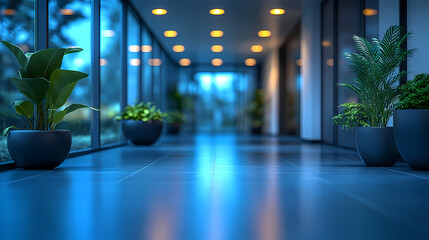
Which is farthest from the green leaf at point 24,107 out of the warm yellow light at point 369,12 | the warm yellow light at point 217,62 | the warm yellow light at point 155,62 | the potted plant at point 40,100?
the warm yellow light at point 217,62

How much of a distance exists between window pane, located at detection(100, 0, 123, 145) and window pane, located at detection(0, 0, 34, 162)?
2.49 meters

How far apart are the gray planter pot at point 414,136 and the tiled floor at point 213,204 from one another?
19 cm

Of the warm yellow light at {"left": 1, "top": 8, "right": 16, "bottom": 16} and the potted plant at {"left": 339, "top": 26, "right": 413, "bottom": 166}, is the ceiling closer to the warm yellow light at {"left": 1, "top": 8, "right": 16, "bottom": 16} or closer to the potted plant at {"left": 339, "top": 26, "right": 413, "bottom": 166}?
the potted plant at {"left": 339, "top": 26, "right": 413, "bottom": 166}

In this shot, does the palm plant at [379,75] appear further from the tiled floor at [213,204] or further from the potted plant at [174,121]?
the potted plant at [174,121]

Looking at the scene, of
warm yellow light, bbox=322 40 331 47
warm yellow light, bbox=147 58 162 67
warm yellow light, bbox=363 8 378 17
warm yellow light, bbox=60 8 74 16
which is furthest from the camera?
warm yellow light, bbox=147 58 162 67

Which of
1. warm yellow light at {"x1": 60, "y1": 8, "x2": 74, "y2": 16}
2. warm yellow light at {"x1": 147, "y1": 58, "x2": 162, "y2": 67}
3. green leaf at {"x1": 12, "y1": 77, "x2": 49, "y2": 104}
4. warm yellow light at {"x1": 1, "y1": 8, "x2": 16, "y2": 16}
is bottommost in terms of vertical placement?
green leaf at {"x1": 12, "y1": 77, "x2": 49, "y2": 104}

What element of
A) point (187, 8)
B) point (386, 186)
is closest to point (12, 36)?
point (386, 186)

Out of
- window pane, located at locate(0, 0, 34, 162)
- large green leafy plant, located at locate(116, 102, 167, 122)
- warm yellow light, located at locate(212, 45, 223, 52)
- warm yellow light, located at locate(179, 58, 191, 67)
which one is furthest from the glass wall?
warm yellow light, located at locate(179, 58, 191, 67)

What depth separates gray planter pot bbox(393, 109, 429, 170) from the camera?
3.60 metres

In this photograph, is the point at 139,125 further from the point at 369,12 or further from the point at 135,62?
the point at 369,12

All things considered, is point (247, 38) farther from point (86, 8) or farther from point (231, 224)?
point (231, 224)

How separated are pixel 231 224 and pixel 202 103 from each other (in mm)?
16712

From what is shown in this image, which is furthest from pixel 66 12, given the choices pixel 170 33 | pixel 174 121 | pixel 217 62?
pixel 217 62

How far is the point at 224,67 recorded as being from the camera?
60.2 ft
